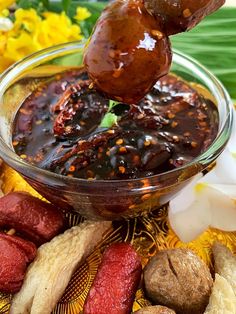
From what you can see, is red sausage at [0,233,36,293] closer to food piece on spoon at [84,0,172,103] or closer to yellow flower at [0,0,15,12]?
food piece on spoon at [84,0,172,103]

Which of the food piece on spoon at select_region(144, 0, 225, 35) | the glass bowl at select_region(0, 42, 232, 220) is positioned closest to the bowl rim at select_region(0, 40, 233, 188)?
the glass bowl at select_region(0, 42, 232, 220)

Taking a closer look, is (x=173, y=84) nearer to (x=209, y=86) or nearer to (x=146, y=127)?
(x=209, y=86)

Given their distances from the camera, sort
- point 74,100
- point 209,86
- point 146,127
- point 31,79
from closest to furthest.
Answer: point 146,127, point 74,100, point 209,86, point 31,79

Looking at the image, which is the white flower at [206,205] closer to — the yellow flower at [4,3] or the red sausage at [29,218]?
the red sausage at [29,218]

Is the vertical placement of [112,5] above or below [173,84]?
above

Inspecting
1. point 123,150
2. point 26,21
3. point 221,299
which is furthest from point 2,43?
point 221,299

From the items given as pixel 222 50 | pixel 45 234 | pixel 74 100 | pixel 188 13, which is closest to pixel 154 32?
pixel 188 13
